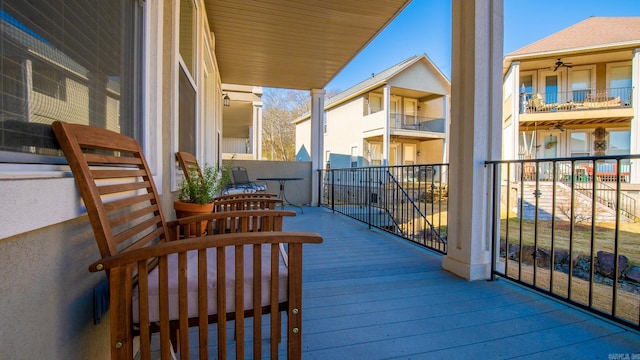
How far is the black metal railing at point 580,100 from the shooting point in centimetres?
1005

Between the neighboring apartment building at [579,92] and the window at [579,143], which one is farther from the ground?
the neighboring apartment building at [579,92]

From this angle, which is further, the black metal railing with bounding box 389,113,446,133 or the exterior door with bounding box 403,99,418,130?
the exterior door with bounding box 403,99,418,130

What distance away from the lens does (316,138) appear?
648cm

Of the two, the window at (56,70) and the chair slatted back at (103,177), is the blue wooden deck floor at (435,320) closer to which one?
the chair slatted back at (103,177)

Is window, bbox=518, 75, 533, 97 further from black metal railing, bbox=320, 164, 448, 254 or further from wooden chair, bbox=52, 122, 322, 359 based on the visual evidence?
wooden chair, bbox=52, 122, 322, 359

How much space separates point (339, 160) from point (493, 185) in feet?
40.5

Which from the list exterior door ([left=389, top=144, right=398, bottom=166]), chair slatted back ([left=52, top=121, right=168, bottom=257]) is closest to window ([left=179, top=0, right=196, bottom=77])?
chair slatted back ([left=52, top=121, right=168, bottom=257])

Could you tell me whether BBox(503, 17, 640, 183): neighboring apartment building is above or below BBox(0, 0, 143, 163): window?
above

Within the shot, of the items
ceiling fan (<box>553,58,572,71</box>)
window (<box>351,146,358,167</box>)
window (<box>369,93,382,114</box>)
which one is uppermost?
ceiling fan (<box>553,58,572,71</box>)

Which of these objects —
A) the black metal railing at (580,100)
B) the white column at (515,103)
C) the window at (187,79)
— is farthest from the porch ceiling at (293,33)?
the black metal railing at (580,100)

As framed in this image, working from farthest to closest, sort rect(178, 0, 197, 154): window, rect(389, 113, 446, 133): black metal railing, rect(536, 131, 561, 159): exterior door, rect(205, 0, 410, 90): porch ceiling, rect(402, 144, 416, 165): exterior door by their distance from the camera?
rect(402, 144, 416, 165): exterior door < rect(389, 113, 446, 133): black metal railing < rect(536, 131, 561, 159): exterior door < rect(205, 0, 410, 90): porch ceiling < rect(178, 0, 197, 154): window

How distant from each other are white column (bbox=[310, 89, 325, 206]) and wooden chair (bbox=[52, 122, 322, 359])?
5437 millimetres

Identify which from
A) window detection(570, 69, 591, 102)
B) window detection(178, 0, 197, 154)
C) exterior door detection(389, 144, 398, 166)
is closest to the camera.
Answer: window detection(178, 0, 197, 154)

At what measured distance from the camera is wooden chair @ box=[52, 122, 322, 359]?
837 mm
